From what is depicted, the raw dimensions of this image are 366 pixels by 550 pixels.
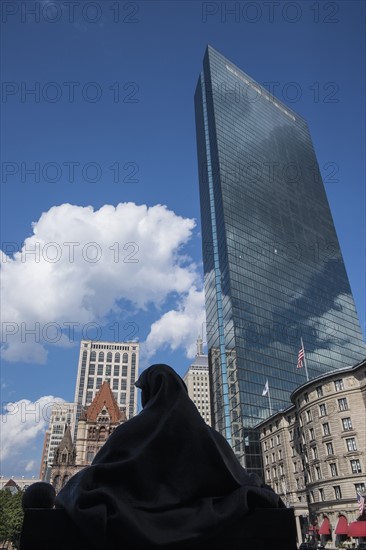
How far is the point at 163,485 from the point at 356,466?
4577 cm

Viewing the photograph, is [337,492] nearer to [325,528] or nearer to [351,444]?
[325,528]

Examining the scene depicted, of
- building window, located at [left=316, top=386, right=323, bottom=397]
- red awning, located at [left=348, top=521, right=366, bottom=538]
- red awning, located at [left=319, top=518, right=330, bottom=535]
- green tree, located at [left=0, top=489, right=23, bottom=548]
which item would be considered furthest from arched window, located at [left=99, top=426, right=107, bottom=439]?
red awning, located at [left=348, top=521, right=366, bottom=538]

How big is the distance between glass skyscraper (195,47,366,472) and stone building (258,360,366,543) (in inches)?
553

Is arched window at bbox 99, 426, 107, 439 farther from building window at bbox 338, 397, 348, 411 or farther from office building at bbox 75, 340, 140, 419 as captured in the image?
building window at bbox 338, 397, 348, 411

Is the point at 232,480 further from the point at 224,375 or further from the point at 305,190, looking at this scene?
the point at 305,190

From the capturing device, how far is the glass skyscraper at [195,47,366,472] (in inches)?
2933

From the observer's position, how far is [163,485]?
13.4 ft

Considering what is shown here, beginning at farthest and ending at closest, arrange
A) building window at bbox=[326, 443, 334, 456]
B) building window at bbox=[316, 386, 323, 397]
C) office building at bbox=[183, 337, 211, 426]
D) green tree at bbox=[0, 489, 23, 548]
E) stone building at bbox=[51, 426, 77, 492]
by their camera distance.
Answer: office building at bbox=[183, 337, 211, 426], stone building at bbox=[51, 426, 77, 492], green tree at bbox=[0, 489, 23, 548], building window at bbox=[316, 386, 323, 397], building window at bbox=[326, 443, 334, 456]

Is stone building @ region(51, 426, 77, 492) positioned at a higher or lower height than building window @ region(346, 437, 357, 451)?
higher

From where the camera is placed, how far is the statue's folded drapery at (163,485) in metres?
Result: 3.61

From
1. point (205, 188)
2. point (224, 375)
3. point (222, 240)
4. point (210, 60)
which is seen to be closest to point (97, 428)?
point (224, 375)

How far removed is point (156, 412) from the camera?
180 inches

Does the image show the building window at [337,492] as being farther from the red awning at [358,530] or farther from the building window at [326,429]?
the red awning at [358,530]

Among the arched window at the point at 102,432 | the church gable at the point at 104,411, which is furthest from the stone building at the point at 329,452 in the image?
the church gable at the point at 104,411
